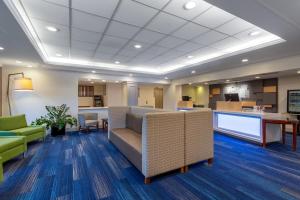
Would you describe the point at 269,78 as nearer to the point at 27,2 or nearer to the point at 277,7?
the point at 277,7

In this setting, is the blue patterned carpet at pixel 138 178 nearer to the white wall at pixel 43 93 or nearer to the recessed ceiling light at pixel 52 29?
the white wall at pixel 43 93

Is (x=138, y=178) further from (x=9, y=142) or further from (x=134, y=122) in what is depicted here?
(x=9, y=142)

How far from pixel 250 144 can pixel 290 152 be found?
852 mm

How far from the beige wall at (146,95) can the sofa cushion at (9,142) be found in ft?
24.8

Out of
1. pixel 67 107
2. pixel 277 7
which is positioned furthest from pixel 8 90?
pixel 277 7

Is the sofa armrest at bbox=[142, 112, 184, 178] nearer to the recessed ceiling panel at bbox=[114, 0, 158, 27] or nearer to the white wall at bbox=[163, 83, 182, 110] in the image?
the recessed ceiling panel at bbox=[114, 0, 158, 27]

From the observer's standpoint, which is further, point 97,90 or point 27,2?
point 97,90

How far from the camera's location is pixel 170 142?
2.49m

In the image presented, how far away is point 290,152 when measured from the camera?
3627 millimetres

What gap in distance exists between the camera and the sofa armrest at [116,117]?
4.57 m

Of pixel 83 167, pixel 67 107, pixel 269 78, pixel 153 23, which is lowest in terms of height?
pixel 83 167

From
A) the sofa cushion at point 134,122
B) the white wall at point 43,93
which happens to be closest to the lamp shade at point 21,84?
the white wall at point 43,93

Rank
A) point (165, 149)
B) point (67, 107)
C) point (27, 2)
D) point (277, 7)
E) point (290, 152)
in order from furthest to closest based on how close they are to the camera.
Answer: point (67, 107) → point (290, 152) → point (165, 149) → point (27, 2) → point (277, 7)

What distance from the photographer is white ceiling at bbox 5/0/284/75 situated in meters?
2.31
